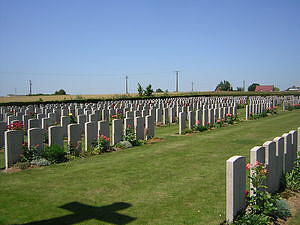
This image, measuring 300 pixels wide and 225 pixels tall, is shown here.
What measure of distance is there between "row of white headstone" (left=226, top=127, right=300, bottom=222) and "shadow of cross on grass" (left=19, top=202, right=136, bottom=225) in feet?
5.07

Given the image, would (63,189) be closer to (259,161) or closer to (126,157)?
(126,157)

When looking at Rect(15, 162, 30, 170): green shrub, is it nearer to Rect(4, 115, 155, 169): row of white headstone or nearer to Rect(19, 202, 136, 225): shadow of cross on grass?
Rect(4, 115, 155, 169): row of white headstone

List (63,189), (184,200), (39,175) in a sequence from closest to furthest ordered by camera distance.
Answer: (184,200) → (63,189) → (39,175)

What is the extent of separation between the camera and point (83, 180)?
6848mm

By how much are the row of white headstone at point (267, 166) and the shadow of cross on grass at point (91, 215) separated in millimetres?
1545

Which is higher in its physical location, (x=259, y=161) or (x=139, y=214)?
(x=259, y=161)

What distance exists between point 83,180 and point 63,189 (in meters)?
0.65

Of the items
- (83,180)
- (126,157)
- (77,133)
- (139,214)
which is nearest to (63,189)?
(83,180)

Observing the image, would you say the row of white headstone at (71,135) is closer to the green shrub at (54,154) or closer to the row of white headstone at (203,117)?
the green shrub at (54,154)

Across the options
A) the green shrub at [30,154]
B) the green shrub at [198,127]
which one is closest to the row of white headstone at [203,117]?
the green shrub at [198,127]

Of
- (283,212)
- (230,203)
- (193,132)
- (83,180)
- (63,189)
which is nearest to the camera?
(230,203)

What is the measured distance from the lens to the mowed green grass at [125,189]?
16.1 feet

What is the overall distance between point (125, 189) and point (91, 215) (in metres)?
1.30

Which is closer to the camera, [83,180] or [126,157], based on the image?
[83,180]
